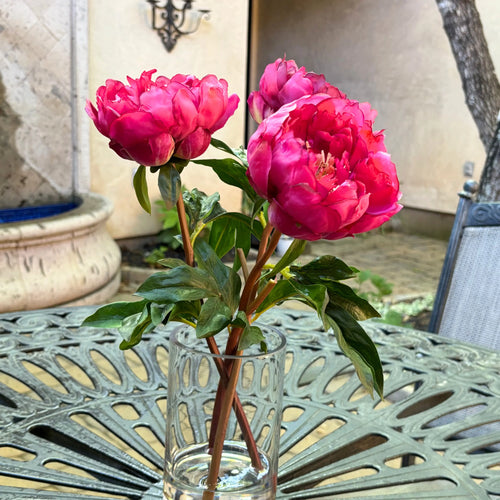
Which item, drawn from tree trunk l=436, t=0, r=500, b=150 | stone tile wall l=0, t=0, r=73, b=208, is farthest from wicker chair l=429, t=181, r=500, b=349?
stone tile wall l=0, t=0, r=73, b=208

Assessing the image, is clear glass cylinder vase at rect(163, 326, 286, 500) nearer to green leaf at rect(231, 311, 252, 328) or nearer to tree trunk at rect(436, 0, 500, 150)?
green leaf at rect(231, 311, 252, 328)

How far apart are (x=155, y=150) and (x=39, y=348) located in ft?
2.68

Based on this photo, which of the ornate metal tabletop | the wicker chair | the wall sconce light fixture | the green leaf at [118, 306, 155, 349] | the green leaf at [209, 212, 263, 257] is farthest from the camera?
the wall sconce light fixture

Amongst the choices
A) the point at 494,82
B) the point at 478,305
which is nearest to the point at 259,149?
the point at 478,305

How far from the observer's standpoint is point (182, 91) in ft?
1.81

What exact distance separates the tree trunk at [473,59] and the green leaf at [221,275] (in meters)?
3.48

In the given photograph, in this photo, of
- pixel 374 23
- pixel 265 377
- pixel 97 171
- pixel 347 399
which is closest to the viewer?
pixel 265 377

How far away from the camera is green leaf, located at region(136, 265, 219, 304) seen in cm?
57

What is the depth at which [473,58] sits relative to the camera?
150 inches

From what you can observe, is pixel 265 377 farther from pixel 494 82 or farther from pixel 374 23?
pixel 374 23

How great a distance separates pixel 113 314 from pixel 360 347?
0.25m

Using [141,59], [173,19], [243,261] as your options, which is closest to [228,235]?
[243,261]

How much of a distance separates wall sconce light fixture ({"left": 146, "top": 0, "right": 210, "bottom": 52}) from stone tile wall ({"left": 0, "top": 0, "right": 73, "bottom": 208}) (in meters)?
0.75

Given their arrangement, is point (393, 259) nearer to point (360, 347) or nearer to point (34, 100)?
point (34, 100)
